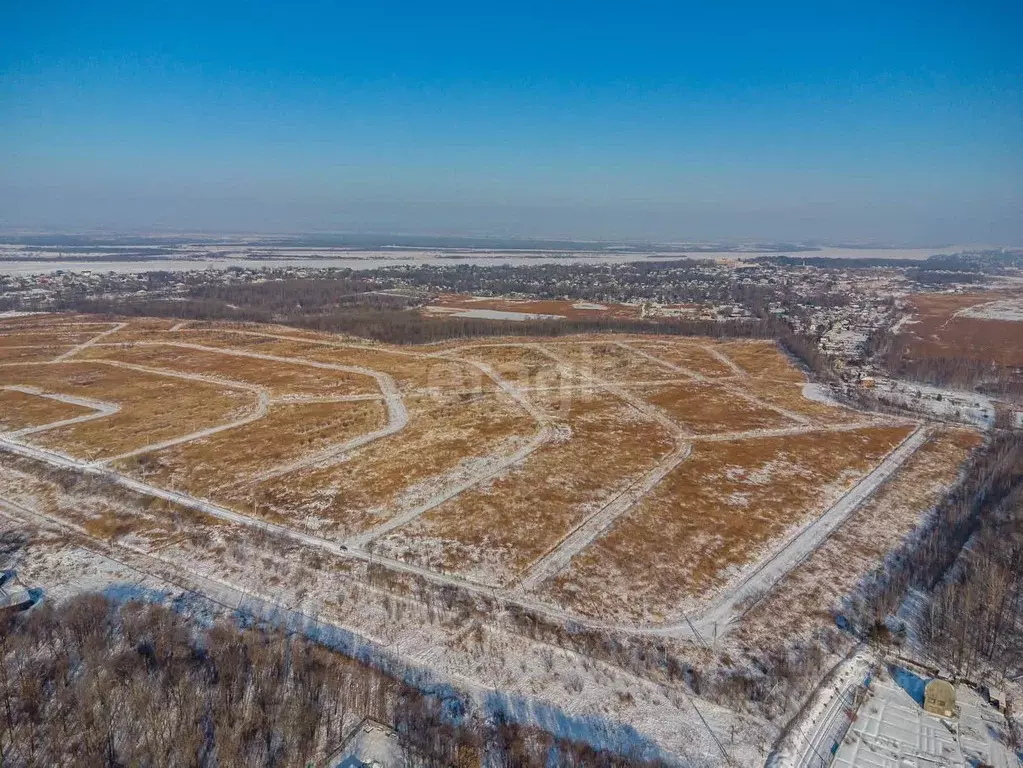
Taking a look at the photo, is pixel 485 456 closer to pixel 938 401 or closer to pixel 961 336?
pixel 938 401

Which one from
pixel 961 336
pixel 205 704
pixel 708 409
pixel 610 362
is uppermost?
pixel 961 336

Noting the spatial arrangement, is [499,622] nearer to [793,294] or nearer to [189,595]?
[189,595]

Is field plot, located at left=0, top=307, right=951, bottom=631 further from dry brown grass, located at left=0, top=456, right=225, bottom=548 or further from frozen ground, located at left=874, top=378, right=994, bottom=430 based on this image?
frozen ground, located at left=874, top=378, right=994, bottom=430

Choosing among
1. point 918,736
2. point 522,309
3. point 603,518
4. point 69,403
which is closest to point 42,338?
point 69,403

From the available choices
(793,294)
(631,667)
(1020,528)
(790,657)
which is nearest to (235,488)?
(631,667)

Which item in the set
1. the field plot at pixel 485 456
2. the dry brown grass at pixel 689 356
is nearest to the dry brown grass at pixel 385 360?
the field plot at pixel 485 456

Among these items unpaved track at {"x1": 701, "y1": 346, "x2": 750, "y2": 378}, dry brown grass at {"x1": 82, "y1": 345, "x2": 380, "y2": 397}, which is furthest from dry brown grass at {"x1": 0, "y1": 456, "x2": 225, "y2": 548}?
unpaved track at {"x1": 701, "y1": 346, "x2": 750, "y2": 378}
